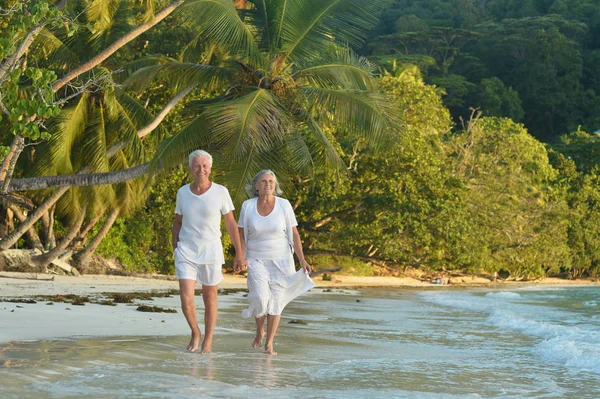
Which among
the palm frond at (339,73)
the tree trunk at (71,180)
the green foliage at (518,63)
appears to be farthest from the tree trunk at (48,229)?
the green foliage at (518,63)

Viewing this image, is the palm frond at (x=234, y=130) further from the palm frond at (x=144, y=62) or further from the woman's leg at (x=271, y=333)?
the woman's leg at (x=271, y=333)

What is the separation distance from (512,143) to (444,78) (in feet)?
62.1

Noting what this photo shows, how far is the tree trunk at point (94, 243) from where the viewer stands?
19531 mm

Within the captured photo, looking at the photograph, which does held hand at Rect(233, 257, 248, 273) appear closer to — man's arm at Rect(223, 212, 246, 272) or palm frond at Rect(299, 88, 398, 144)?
man's arm at Rect(223, 212, 246, 272)

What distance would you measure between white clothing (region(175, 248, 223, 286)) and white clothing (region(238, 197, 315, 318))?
35 centimetres

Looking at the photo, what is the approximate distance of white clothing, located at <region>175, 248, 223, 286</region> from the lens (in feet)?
20.9

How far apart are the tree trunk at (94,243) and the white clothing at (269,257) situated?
13.1 metres

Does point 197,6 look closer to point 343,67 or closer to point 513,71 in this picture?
point 343,67

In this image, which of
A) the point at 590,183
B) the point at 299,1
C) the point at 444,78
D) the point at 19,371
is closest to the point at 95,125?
the point at 299,1

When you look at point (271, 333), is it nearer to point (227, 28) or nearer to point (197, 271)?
point (197, 271)

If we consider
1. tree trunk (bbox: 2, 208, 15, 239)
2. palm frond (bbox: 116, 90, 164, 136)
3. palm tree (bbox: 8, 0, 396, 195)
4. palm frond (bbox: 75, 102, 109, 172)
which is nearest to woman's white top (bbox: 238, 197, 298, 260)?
palm tree (bbox: 8, 0, 396, 195)

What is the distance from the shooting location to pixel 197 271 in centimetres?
646

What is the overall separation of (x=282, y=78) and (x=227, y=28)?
1.27m

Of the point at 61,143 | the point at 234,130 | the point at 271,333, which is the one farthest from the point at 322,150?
the point at 271,333
